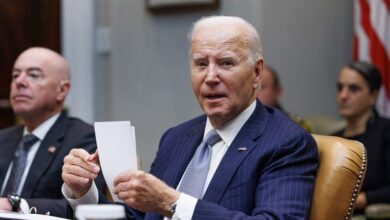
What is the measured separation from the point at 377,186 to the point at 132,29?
83.1 inches

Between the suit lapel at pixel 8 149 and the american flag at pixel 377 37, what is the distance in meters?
2.40

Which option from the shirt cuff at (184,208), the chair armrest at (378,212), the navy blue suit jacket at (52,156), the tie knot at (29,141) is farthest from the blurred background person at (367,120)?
the shirt cuff at (184,208)

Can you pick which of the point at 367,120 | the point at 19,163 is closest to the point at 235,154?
the point at 19,163

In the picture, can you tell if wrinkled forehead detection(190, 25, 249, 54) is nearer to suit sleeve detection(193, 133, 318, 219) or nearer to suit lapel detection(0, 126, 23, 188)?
suit sleeve detection(193, 133, 318, 219)

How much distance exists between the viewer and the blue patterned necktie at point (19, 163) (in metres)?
3.31

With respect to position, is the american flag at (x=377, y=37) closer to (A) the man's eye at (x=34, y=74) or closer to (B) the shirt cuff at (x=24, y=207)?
(A) the man's eye at (x=34, y=74)

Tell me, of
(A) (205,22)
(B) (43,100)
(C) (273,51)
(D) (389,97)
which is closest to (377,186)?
(D) (389,97)

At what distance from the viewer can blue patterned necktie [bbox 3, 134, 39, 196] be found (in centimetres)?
331

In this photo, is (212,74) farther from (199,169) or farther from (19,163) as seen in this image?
(19,163)

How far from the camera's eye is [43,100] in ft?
11.6

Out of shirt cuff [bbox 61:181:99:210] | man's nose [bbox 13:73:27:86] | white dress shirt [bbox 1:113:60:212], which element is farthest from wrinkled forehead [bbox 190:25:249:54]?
man's nose [bbox 13:73:27:86]

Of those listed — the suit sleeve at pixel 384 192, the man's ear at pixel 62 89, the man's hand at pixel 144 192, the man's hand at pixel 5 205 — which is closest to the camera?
the man's hand at pixel 144 192

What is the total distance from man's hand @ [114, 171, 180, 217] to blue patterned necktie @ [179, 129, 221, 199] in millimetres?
273

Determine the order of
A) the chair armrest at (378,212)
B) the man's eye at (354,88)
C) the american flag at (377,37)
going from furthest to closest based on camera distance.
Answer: the american flag at (377,37)
the man's eye at (354,88)
the chair armrest at (378,212)
